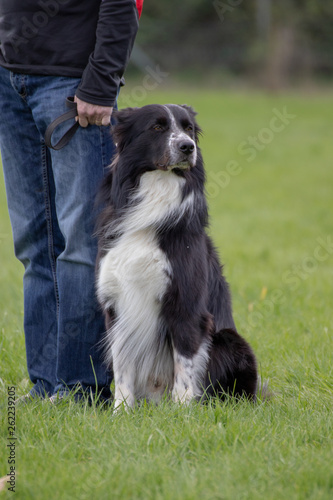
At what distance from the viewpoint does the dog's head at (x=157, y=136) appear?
3.17m

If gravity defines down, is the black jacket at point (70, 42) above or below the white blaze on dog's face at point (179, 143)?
above

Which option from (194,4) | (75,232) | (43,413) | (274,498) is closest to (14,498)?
(43,413)

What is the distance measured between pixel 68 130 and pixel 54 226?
0.61 meters

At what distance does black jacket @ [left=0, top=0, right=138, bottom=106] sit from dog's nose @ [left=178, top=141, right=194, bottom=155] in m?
0.41

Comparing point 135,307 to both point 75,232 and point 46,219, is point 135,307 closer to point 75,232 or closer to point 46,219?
point 75,232

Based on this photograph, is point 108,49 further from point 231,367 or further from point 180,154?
point 231,367

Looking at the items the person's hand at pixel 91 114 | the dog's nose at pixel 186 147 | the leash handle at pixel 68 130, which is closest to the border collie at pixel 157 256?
the dog's nose at pixel 186 147

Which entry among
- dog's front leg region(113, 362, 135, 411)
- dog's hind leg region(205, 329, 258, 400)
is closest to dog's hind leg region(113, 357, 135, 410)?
dog's front leg region(113, 362, 135, 411)

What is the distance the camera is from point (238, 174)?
13508mm

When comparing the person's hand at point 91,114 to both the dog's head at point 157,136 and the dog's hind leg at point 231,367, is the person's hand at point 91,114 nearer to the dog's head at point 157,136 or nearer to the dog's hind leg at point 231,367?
the dog's head at point 157,136

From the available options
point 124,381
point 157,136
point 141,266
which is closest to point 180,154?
point 157,136

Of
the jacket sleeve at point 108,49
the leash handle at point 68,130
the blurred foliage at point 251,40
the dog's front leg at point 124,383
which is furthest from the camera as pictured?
the blurred foliage at point 251,40

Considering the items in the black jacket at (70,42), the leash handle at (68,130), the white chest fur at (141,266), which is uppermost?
the black jacket at (70,42)

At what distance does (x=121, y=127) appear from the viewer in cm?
324
